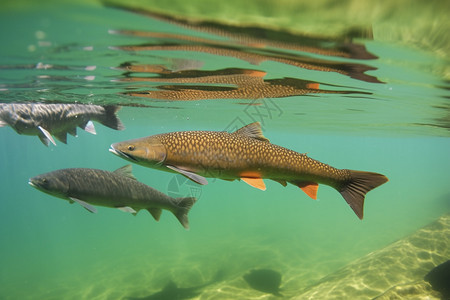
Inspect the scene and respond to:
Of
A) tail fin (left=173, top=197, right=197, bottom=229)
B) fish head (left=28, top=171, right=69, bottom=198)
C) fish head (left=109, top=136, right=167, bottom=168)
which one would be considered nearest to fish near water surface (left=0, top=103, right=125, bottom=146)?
fish head (left=28, top=171, right=69, bottom=198)

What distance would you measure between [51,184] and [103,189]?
1024 mm

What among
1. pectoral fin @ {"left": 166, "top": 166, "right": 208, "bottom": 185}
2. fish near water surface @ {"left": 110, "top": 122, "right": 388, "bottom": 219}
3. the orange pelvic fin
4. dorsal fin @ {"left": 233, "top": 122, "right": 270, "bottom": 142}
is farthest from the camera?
the orange pelvic fin

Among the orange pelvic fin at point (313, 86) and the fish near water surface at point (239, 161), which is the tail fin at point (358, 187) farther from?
the orange pelvic fin at point (313, 86)

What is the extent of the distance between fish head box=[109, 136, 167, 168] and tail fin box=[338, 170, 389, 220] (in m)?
3.07

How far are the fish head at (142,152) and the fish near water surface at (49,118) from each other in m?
4.36

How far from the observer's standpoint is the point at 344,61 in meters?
7.26

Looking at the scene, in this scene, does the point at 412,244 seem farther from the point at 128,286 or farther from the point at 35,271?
the point at 35,271

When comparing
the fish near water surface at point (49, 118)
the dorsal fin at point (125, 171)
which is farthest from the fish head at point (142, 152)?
the fish near water surface at point (49, 118)

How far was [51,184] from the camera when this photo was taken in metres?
5.61

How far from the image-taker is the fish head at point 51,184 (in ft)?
18.4

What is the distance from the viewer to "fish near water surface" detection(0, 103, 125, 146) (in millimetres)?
7816

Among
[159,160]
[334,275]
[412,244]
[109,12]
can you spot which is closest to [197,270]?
[334,275]

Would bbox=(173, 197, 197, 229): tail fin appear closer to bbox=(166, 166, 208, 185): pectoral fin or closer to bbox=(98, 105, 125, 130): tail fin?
bbox=(166, 166, 208, 185): pectoral fin

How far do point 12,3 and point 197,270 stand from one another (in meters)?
14.9
